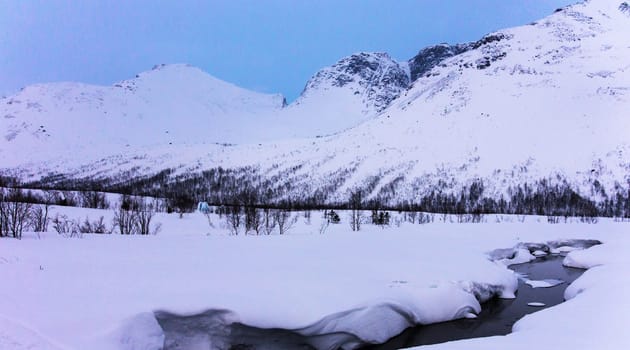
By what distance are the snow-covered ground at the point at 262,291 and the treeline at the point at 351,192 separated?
29523 mm

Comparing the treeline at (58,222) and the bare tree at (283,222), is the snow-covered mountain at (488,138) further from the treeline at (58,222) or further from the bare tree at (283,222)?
the treeline at (58,222)

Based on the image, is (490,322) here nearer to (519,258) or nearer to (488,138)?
(519,258)

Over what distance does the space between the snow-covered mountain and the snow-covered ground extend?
65.6 m

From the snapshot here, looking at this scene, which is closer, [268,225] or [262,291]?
[262,291]

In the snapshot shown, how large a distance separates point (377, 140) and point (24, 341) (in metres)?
110

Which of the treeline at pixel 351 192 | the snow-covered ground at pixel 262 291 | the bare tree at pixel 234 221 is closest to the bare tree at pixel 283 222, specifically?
the bare tree at pixel 234 221

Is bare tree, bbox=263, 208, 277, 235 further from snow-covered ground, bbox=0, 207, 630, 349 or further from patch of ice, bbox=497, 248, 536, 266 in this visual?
patch of ice, bbox=497, 248, 536, 266

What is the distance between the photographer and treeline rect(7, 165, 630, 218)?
2603 inches

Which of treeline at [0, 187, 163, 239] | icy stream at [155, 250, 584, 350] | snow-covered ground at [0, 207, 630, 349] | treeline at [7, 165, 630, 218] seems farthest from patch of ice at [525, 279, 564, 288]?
treeline at [7, 165, 630, 218]

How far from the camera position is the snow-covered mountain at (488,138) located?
83.1 m

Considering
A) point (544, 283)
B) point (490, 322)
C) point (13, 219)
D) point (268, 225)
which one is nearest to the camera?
point (490, 322)

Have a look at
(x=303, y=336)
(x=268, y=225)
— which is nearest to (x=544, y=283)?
(x=303, y=336)

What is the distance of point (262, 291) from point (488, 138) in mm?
93636

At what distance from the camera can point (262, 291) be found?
1162 centimetres
